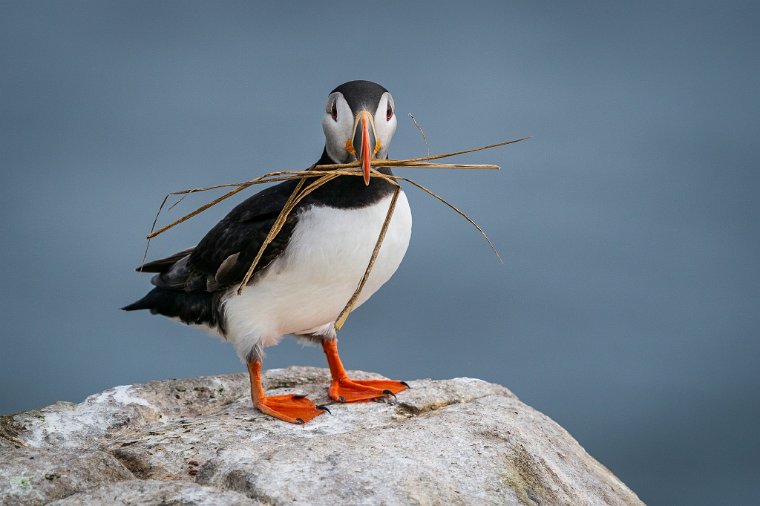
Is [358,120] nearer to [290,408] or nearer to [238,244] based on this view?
[238,244]

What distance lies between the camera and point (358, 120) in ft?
15.4

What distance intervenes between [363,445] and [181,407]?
171cm

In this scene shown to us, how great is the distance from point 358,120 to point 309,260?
828 mm

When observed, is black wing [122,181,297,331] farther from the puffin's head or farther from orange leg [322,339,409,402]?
orange leg [322,339,409,402]

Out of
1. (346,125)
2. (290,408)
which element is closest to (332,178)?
(346,125)

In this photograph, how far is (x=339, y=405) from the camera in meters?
5.45

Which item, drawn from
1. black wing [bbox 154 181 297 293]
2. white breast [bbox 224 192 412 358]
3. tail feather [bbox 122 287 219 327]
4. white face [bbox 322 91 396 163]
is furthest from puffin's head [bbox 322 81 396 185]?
tail feather [bbox 122 287 219 327]

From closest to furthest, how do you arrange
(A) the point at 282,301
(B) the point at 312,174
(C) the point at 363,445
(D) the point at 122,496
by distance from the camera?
(D) the point at 122,496 < (C) the point at 363,445 < (B) the point at 312,174 < (A) the point at 282,301

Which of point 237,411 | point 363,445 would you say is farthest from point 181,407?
point 363,445

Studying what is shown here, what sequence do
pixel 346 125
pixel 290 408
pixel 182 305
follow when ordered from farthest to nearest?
pixel 182 305
pixel 290 408
pixel 346 125

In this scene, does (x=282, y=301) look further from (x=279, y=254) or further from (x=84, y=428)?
(x=84, y=428)

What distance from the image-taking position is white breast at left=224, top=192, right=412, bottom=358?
506 cm

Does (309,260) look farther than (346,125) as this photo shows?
Yes

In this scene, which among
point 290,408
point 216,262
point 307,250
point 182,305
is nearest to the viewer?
point 307,250
